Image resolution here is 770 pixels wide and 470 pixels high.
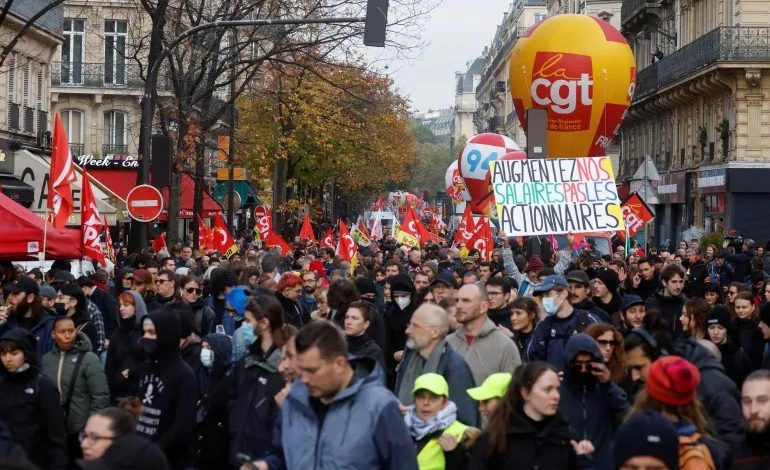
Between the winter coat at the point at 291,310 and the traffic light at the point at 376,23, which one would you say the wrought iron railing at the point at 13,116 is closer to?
the traffic light at the point at 376,23

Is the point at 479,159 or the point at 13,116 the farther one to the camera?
the point at 479,159

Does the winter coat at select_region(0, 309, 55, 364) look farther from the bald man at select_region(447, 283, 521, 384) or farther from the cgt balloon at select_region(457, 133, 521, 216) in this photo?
the cgt balloon at select_region(457, 133, 521, 216)

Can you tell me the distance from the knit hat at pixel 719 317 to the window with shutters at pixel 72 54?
45052 mm

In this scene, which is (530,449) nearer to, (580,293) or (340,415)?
(340,415)

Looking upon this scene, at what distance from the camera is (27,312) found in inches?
488

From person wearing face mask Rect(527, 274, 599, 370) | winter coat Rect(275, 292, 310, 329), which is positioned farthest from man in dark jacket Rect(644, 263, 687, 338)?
winter coat Rect(275, 292, 310, 329)

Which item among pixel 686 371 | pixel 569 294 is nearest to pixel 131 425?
pixel 686 371

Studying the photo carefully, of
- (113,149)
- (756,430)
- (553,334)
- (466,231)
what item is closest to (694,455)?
(756,430)

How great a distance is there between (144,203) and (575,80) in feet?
45.1

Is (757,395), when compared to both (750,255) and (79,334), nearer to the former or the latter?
(79,334)

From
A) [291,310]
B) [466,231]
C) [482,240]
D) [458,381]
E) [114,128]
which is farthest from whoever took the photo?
[114,128]

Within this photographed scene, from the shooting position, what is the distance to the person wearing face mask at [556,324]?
35.4ft

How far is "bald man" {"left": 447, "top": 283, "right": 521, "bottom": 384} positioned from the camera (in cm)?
973

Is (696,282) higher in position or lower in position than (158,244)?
lower
